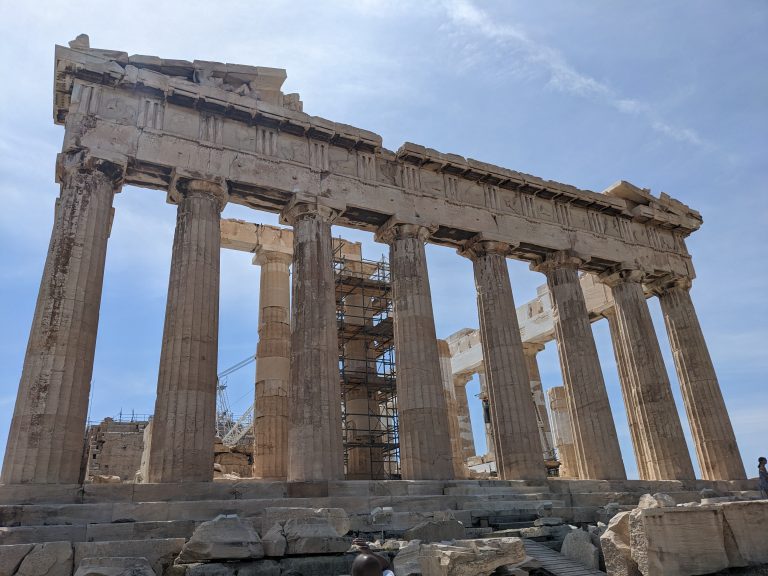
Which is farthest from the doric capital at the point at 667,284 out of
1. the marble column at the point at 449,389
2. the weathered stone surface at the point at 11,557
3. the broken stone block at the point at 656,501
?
the weathered stone surface at the point at 11,557

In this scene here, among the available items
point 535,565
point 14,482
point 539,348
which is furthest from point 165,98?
point 539,348

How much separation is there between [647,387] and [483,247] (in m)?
7.95

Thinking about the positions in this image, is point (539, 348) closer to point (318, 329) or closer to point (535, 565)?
point (318, 329)

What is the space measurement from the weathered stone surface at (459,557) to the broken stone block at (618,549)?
1.14 m

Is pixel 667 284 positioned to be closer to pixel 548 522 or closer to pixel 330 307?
pixel 330 307

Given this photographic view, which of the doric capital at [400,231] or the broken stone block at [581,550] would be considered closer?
the broken stone block at [581,550]

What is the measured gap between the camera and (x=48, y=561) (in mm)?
7105

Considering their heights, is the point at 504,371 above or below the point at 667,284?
below

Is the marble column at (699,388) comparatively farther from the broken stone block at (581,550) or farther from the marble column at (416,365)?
the broken stone block at (581,550)

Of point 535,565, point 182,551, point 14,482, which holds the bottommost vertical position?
point 535,565

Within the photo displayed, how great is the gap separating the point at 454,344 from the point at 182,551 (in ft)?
91.1

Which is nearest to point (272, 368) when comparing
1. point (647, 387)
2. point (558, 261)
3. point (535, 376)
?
point (558, 261)

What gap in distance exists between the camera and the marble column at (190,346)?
43.7 ft

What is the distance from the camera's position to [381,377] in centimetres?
2358
